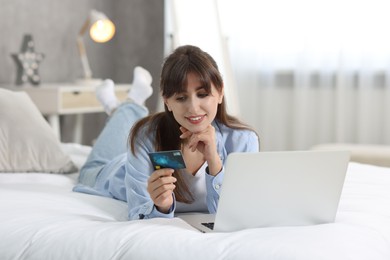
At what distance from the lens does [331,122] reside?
A: 16.0 feet

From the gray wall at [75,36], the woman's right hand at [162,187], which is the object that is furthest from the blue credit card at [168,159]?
the gray wall at [75,36]

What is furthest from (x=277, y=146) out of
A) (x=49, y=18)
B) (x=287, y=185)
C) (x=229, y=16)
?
(x=287, y=185)

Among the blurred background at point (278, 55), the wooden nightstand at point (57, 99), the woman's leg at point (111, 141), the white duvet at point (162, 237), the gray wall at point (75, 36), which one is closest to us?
the white duvet at point (162, 237)

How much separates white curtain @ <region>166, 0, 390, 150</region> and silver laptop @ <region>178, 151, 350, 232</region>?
324 cm

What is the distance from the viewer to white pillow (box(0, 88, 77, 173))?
8.45ft

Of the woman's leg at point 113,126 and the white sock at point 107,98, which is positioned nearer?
the woman's leg at point 113,126

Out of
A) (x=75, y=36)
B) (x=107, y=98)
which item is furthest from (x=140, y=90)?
(x=75, y=36)

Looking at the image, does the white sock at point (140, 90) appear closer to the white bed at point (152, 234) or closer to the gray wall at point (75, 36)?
the white bed at point (152, 234)

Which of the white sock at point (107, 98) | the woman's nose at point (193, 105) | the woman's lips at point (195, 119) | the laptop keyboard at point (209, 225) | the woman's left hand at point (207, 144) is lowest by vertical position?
the laptop keyboard at point (209, 225)

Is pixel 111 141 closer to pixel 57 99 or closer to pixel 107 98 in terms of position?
pixel 107 98

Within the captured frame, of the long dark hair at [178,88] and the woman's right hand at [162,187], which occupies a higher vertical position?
the long dark hair at [178,88]

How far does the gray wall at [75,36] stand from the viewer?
13.8 ft

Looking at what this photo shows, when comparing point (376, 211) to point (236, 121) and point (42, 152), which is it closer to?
point (236, 121)

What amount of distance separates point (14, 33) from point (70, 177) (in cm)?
186
